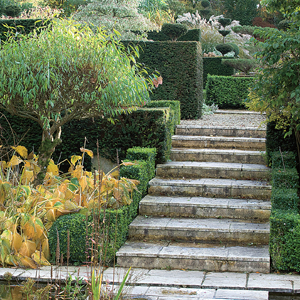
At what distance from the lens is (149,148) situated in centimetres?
738

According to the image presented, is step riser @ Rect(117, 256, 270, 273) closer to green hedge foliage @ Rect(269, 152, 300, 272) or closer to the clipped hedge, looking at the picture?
green hedge foliage @ Rect(269, 152, 300, 272)

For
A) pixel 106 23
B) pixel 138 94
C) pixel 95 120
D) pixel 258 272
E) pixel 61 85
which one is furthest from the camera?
pixel 106 23

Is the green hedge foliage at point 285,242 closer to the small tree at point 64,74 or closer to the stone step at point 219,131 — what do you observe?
the small tree at point 64,74

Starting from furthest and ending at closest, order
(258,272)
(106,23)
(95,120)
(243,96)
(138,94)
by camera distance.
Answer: (106,23)
(243,96)
(95,120)
(138,94)
(258,272)

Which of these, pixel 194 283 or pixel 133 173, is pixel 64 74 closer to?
pixel 133 173

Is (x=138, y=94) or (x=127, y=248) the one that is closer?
(x=127, y=248)

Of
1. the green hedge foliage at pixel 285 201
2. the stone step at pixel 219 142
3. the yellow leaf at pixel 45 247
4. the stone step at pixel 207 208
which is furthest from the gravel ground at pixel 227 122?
the yellow leaf at pixel 45 247

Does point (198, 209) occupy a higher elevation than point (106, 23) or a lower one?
lower

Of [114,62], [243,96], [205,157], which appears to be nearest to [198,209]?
[205,157]

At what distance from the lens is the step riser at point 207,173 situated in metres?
7.02

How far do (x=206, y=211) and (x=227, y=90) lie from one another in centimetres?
922

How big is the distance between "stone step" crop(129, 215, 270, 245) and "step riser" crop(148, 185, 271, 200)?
2.49ft

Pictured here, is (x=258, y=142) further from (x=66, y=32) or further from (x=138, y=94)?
(x=66, y=32)

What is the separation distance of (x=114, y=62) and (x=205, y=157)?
2.77 m
